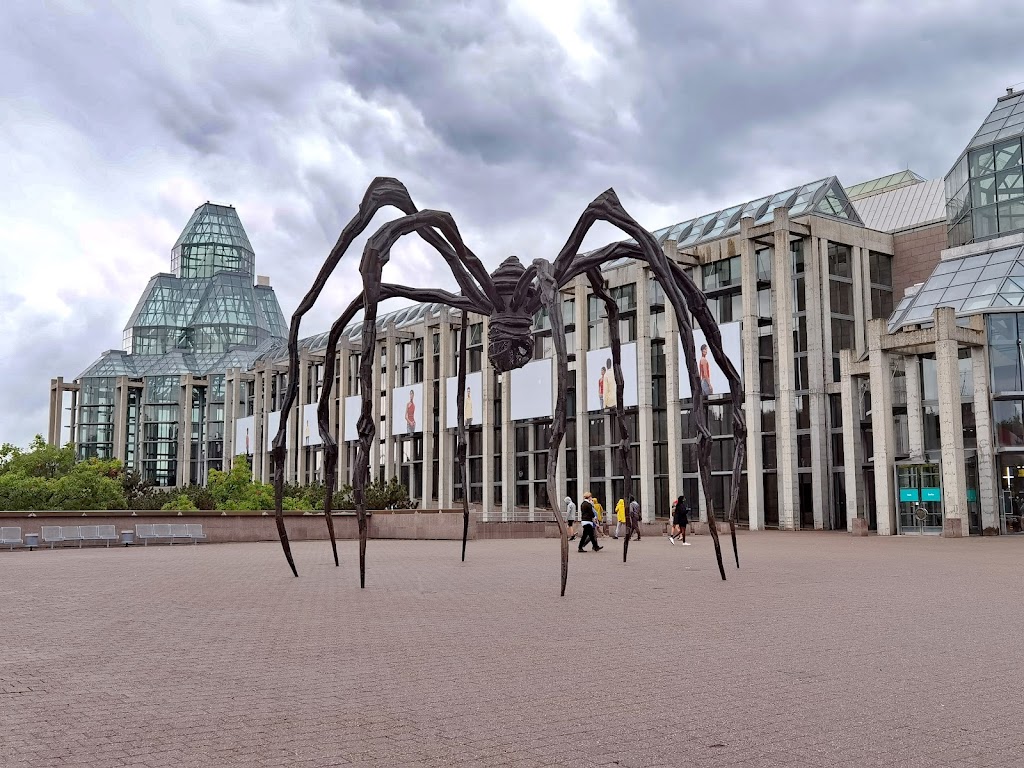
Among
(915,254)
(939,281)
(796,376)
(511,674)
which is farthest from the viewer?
(915,254)

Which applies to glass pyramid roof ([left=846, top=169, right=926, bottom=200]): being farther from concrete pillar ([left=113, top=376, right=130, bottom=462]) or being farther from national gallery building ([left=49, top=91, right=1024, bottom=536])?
concrete pillar ([left=113, top=376, right=130, bottom=462])

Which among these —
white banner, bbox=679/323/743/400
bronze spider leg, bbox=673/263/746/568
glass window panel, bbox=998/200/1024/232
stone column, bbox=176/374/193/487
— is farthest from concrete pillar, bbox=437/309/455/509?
bronze spider leg, bbox=673/263/746/568

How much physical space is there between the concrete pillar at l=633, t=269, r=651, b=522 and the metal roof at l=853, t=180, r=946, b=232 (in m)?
14.0

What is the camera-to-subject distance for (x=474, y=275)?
39.7 ft

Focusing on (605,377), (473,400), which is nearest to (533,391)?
(473,400)

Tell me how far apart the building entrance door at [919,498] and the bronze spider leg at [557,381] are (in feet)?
92.5

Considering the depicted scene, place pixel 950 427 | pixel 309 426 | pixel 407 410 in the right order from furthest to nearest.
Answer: pixel 309 426 < pixel 407 410 < pixel 950 427

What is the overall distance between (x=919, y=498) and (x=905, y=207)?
23445 millimetres

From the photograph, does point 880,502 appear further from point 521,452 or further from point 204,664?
point 204,664

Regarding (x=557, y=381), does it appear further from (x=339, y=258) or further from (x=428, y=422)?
(x=428, y=422)

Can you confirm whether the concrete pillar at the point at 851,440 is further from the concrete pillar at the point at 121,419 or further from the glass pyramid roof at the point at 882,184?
the concrete pillar at the point at 121,419

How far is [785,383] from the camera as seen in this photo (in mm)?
42406

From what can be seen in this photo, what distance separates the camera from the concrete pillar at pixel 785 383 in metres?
42.1

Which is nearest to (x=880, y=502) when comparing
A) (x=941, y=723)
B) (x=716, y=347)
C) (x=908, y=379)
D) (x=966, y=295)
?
Result: (x=908, y=379)
